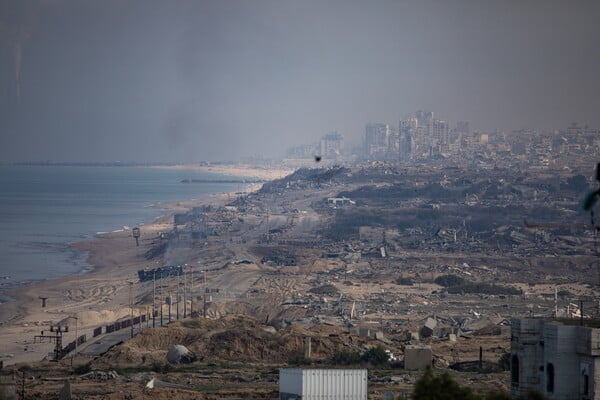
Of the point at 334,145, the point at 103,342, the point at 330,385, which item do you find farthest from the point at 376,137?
the point at 330,385

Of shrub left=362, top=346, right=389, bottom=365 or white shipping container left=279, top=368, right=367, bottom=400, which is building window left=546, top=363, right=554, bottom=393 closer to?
white shipping container left=279, top=368, right=367, bottom=400

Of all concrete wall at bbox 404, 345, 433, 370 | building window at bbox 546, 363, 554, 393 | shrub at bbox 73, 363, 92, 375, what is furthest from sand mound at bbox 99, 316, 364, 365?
building window at bbox 546, 363, 554, 393

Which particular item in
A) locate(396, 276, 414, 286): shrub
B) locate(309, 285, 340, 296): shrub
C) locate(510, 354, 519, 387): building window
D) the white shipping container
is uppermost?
locate(510, 354, 519, 387): building window

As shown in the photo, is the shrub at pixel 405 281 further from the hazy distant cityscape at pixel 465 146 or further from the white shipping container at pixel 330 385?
the hazy distant cityscape at pixel 465 146

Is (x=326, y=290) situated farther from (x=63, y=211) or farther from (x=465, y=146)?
(x=465, y=146)

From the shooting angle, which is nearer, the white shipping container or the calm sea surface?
the white shipping container

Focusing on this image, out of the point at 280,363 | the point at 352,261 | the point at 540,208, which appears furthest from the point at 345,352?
the point at 540,208

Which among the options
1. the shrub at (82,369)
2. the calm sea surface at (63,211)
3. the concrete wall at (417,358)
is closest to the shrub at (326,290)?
the calm sea surface at (63,211)
